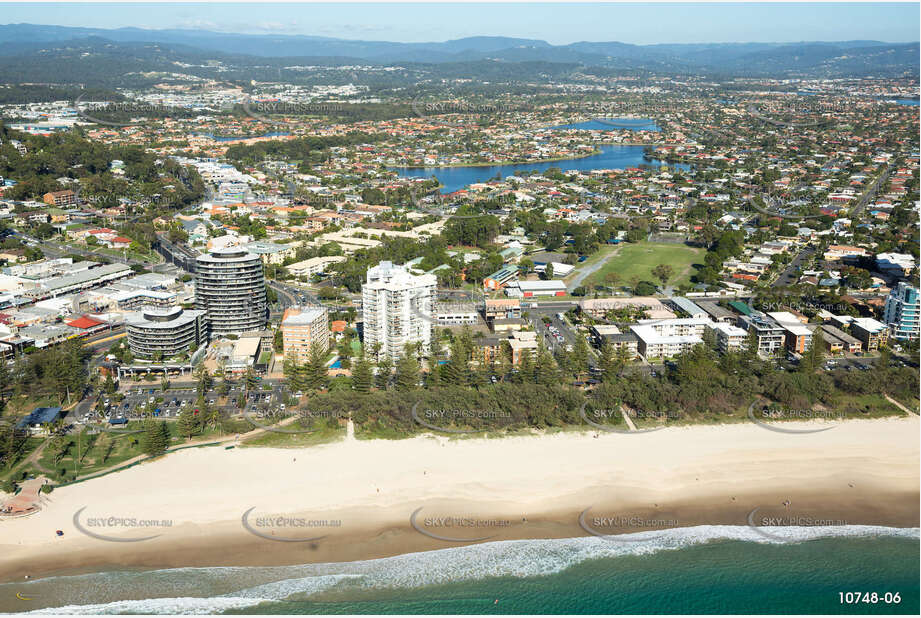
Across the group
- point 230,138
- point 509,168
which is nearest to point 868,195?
point 509,168

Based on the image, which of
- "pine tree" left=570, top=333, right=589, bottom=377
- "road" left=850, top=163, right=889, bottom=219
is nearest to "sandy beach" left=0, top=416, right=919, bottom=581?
"pine tree" left=570, top=333, right=589, bottom=377

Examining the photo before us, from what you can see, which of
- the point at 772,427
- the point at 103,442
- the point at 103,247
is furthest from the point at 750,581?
the point at 103,247

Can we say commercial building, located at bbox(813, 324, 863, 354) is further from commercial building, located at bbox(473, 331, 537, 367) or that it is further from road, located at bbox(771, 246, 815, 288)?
commercial building, located at bbox(473, 331, 537, 367)

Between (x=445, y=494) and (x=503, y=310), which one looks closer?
(x=445, y=494)

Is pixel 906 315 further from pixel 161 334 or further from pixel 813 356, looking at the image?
pixel 161 334

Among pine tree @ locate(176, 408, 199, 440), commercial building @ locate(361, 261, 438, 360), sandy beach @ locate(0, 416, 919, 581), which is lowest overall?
sandy beach @ locate(0, 416, 919, 581)

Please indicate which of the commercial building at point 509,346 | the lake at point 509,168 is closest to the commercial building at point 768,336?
the commercial building at point 509,346
